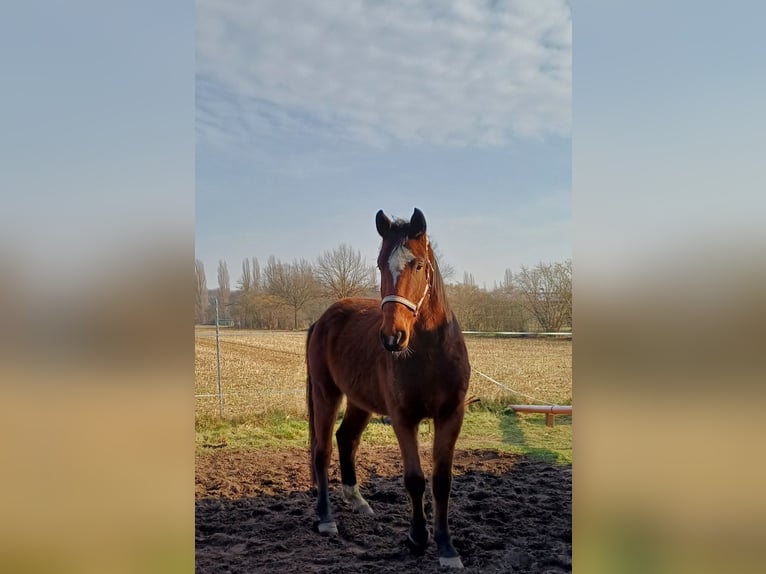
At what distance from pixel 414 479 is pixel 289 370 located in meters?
4.01

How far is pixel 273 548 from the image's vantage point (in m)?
3.46

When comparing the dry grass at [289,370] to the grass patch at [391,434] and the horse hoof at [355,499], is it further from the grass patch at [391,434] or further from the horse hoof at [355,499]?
the horse hoof at [355,499]

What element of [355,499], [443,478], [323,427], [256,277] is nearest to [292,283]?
[256,277]

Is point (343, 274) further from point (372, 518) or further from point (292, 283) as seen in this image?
point (372, 518)

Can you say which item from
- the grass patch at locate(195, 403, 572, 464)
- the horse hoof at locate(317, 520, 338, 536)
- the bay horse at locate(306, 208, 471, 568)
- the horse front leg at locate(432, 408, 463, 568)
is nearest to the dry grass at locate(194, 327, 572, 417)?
the grass patch at locate(195, 403, 572, 464)

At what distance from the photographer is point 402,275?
2854 millimetres

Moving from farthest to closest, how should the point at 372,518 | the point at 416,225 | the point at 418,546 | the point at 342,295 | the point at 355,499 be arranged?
the point at 342,295, the point at 355,499, the point at 372,518, the point at 418,546, the point at 416,225

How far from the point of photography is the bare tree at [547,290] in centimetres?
552

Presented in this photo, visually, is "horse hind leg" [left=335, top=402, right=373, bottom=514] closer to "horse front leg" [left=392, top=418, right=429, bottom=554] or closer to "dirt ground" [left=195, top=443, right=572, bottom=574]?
"dirt ground" [left=195, top=443, right=572, bottom=574]

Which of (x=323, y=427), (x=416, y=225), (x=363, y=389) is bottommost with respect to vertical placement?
(x=323, y=427)

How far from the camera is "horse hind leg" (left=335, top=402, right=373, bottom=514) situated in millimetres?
4121
